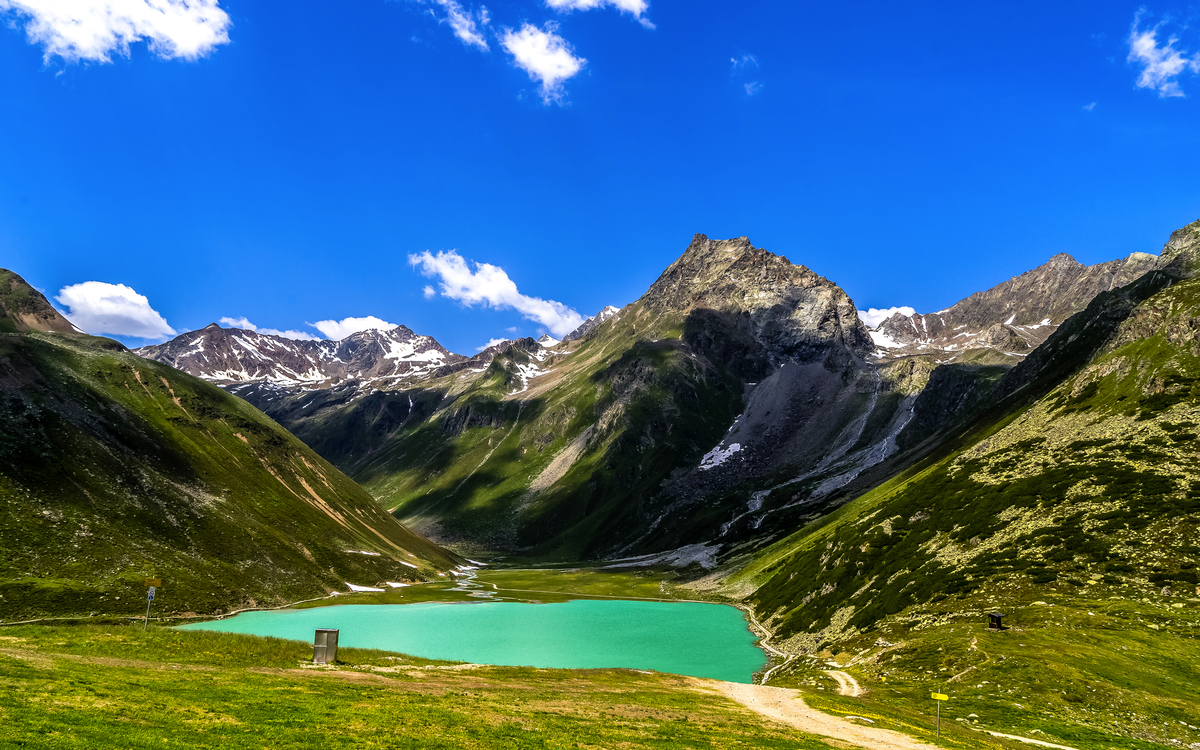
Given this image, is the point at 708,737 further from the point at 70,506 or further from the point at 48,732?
the point at 70,506

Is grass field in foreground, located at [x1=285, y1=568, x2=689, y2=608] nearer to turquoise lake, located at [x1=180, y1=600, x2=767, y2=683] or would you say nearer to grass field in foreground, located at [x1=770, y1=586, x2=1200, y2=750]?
turquoise lake, located at [x1=180, y1=600, x2=767, y2=683]

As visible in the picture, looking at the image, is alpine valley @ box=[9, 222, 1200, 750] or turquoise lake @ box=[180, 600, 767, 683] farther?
turquoise lake @ box=[180, 600, 767, 683]

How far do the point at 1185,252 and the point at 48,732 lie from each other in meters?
236

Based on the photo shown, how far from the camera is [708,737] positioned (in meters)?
28.3

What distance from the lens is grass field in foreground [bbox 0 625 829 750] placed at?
2092cm

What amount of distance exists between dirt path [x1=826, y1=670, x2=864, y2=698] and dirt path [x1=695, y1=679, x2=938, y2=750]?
438 cm

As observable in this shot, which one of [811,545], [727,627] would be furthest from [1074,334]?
[727,627]

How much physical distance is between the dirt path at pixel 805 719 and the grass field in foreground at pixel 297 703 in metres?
1.98

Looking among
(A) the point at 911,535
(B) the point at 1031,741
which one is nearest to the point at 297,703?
(B) the point at 1031,741

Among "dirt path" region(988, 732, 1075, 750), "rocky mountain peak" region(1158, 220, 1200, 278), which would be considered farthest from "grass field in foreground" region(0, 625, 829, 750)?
"rocky mountain peak" region(1158, 220, 1200, 278)

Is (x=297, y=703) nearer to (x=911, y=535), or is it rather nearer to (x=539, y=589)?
(x=911, y=535)

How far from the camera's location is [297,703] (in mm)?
27375

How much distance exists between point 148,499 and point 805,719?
123m

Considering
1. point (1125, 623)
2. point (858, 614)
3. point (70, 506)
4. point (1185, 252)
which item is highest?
point (1185, 252)
